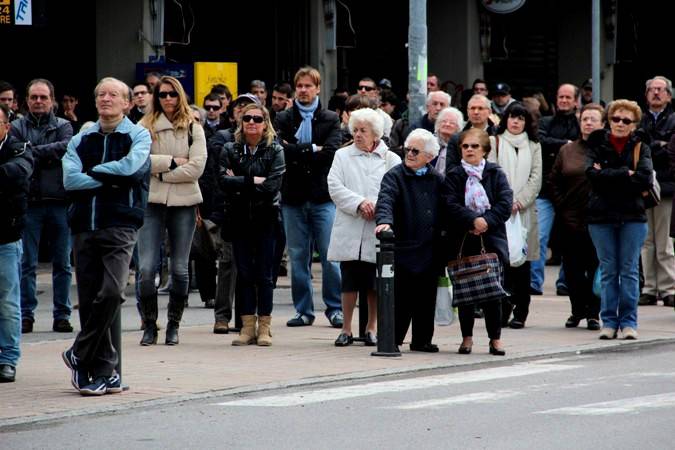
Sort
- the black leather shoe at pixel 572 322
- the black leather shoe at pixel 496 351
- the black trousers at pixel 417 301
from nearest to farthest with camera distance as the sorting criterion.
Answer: the black leather shoe at pixel 496 351 → the black trousers at pixel 417 301 → the black leather shoe at pixel 572 322

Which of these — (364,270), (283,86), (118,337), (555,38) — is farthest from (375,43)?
(118,337)

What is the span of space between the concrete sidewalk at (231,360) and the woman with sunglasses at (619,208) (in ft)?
1.09

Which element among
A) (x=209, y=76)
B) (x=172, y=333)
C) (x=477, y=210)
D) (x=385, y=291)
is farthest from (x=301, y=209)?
(x=209, y=76)

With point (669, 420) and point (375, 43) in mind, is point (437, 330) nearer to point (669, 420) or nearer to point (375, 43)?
point (669, 420)

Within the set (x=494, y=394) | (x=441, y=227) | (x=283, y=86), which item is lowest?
(x=494, y=394)

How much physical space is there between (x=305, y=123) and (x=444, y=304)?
2607mm

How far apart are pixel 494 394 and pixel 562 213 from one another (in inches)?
195

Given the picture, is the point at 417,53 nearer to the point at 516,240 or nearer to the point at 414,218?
the point at 516,240

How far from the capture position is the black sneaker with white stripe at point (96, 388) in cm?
1068

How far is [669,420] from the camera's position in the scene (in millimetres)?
9617

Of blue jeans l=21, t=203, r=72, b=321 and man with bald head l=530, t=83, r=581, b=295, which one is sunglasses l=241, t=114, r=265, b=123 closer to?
blue jeans l=21, t=203, r=72, b=321

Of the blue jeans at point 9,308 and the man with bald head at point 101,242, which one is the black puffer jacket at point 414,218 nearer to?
the man with bald head at point 101,242

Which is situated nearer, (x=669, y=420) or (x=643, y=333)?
(x=669, y=420)

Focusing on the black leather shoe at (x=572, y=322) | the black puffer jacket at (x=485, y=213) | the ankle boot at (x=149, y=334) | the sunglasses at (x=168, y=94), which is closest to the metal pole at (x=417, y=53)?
the black leather shoe at (x=572, y=322)
